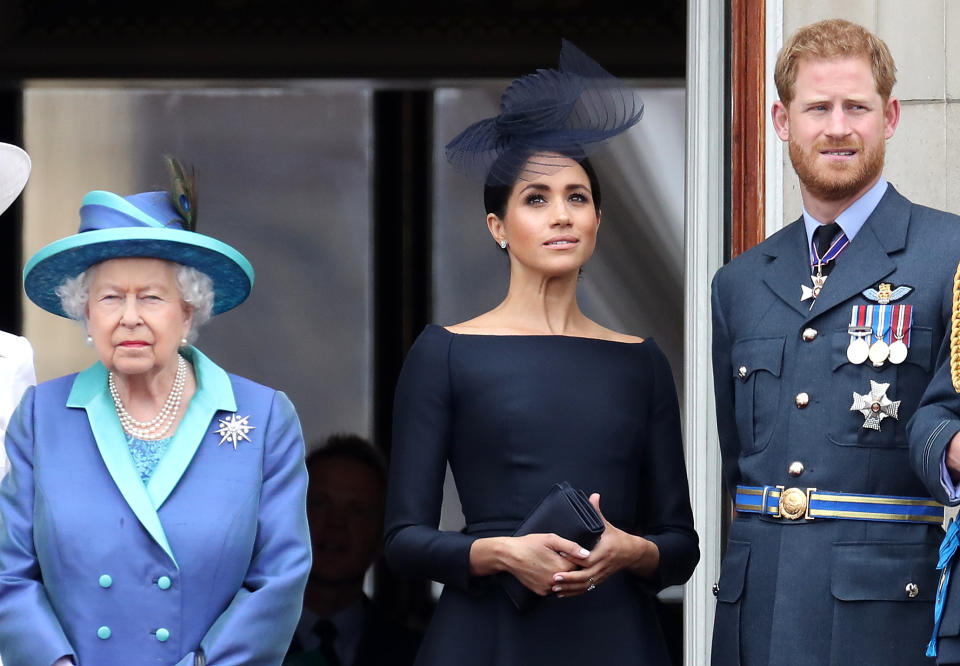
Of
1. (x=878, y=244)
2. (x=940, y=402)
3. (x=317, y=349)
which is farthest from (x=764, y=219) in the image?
(x=317, y=349)

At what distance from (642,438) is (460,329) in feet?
1.57

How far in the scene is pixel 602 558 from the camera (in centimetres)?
357

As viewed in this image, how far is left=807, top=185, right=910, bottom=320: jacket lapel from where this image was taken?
370cm

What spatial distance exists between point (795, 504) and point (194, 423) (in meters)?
1.29

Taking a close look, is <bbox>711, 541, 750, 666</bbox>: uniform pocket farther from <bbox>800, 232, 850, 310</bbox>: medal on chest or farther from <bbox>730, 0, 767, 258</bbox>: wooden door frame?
<bbox>730, 0, 767, 258</bbox>: wooden door frame

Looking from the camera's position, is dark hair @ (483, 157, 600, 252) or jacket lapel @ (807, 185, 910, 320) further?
dark hair @ (483, 157, 600, 252)

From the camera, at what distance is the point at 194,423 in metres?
3.73

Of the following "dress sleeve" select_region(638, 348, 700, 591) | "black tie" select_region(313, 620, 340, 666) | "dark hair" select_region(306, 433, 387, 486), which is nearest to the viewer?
"dress sleeve" select_region(638, 348, 700, 591)

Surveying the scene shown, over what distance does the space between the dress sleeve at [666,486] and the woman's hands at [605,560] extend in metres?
0.13

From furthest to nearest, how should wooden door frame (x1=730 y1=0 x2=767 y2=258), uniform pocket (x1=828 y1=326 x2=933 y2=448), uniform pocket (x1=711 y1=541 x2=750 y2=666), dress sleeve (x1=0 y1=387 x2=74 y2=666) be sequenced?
wooden door frame (x1=730 y1=0 x2=767 y2=258), uniform pocket (x1=711 y1=541 x2=750 y2=666), uniform pocket (x1=828 y1=326 x2=933 y2=448), dress sleeve (x1=0 y1=387 x2=74 y2=666)

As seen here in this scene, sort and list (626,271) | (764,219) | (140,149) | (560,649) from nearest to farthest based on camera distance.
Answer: (560,649) → (764,219) → (626,271) → (140,149)

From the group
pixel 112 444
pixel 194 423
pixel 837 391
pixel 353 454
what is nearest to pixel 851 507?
pixel 837 391

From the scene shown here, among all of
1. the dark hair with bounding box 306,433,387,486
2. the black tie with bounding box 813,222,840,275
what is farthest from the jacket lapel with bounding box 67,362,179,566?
the dark hair with bounding box 306,433,387,486

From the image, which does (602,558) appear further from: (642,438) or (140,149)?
(140,149)
